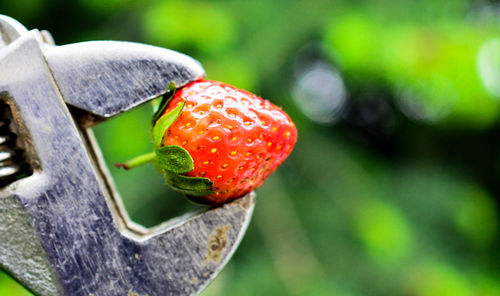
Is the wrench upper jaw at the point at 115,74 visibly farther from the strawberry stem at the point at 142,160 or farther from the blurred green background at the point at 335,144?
the blurred green background at the point at 335,144

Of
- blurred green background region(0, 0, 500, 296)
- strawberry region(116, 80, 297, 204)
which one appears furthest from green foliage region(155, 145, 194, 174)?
blurred green background region(0, 0, 500, 296)

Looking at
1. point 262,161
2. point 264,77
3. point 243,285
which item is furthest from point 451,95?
point 262,161

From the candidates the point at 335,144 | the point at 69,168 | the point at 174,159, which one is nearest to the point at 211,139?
the point at 174,159

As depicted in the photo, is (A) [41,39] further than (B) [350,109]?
No

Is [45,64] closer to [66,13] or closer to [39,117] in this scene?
[39,117]

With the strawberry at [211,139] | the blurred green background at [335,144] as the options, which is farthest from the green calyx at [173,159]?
the blurred green background at [335,144]

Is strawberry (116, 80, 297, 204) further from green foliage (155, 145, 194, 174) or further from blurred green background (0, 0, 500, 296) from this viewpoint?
blurred green background (0, 0, 500, 296)
